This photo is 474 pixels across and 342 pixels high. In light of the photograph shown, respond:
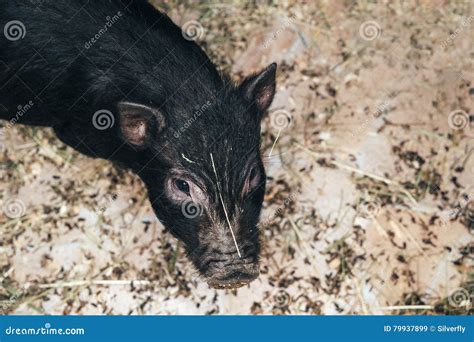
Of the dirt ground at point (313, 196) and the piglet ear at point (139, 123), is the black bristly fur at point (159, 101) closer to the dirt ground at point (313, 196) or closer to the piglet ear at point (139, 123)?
the piglet ear at point (139, 123)

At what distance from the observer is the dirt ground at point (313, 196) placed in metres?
5.36

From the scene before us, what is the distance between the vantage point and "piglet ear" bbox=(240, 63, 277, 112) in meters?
4.49

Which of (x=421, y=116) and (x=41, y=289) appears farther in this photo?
(x=421, y=116)

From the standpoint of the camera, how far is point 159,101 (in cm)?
439

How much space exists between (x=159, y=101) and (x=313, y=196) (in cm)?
196

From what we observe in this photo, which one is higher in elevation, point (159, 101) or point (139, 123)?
point (159, 101)

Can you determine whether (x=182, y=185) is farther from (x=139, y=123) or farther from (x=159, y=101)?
(x=159, y=101)

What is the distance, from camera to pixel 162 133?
4.29m

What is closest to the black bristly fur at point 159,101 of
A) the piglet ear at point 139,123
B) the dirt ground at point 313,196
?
the piglet ear at point 139,123

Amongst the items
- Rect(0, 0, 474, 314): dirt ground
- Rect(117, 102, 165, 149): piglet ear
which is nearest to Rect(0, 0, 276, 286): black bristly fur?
Rect(117, 102, 165, 149): piglet ear

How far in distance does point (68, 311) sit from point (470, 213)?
390 centimetres

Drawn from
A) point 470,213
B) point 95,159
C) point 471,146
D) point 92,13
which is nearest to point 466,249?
point 470,213

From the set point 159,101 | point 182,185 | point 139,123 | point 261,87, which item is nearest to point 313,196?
point 261,87

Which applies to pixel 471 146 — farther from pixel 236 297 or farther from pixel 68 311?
pixel 68 311
